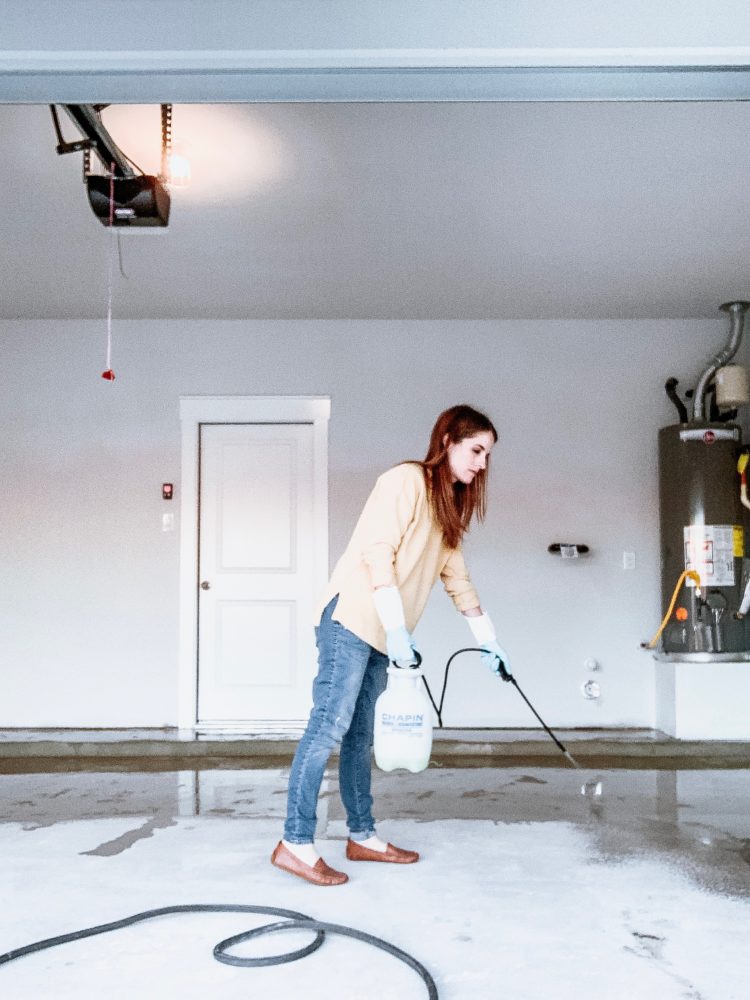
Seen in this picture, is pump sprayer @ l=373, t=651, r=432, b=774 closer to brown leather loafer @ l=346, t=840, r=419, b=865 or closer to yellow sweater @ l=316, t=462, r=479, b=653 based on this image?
yellow sweater @ l=316, t=462, r=479, b=653

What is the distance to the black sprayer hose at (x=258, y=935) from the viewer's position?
6.72 feet

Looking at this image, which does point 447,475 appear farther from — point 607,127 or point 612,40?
point 607,127

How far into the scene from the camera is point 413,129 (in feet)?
11.2

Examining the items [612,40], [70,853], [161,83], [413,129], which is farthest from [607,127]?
[70,853]

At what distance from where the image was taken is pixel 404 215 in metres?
4.25

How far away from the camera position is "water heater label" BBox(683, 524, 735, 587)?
5172 millimetres

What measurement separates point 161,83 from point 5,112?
208 cm

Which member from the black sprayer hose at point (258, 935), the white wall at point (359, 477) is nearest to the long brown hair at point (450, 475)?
the black sprayer hose at point (258, 935)

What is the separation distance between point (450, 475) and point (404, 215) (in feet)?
6.67

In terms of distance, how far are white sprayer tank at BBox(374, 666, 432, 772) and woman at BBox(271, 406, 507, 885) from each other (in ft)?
0.30

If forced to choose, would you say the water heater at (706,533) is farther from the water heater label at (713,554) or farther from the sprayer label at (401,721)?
the sprayer label at (401,721)

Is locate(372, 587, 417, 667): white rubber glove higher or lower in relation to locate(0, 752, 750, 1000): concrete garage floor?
higher

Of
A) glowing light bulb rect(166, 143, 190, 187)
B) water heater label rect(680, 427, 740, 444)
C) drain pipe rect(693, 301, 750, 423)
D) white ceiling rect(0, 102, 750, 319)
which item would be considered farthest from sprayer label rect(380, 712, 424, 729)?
drain pipe rect(693, 301, 750, 423)

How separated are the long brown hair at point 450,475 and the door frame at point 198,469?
310 centimetres
